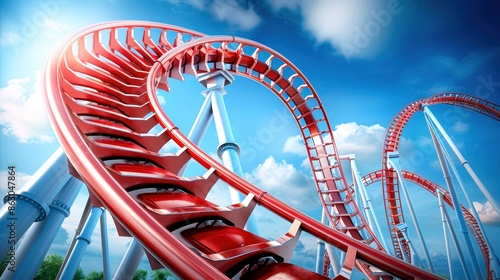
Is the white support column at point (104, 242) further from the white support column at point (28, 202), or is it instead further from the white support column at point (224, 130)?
the white support column at point (28, 202)

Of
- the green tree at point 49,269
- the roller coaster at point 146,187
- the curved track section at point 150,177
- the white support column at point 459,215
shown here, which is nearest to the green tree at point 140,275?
the green tree at point 49,269

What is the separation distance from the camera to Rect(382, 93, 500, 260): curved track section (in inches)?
335

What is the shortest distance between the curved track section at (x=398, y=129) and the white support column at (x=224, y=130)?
5882 mm

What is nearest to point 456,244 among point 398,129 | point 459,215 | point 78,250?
point 459,215

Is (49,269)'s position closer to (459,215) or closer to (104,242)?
(104,242)

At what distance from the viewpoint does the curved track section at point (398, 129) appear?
8.51 meters

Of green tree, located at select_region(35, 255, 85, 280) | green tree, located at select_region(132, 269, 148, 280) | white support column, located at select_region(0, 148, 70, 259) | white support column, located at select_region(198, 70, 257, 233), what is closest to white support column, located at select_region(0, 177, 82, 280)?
white support column, located at select_region(0, 148, 70, 259)

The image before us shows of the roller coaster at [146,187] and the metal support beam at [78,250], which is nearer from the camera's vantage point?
the roller coaster at [146,187]

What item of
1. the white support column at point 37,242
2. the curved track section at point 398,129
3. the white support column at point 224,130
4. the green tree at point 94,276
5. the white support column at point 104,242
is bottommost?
the white support column at point 37,242

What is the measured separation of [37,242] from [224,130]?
2165mm

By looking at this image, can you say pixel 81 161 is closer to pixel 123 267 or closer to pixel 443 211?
pixel 123 267

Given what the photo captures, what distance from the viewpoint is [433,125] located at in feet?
24.6

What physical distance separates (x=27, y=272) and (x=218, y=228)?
5.69 ft

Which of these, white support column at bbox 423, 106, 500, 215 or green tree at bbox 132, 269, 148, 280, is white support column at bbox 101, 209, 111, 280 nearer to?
white support column at bbox 423, 106, 500, 215
